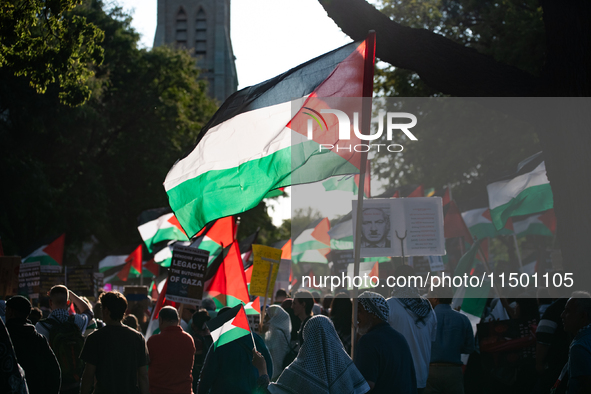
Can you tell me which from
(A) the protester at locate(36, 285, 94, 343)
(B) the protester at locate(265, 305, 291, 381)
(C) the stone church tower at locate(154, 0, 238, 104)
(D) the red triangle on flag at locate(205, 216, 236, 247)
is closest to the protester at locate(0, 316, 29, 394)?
(A) the protester at locate(36, 285, 94, 343)

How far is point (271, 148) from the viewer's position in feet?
21.5

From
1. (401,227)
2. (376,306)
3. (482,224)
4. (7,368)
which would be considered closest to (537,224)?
(482,224)

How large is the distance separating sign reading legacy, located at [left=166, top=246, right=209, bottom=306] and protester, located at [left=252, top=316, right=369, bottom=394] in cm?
488

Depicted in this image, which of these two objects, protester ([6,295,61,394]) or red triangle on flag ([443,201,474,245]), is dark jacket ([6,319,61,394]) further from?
red triangle on flag ([443,201,474,245])

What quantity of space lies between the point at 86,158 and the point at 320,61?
2161 cm

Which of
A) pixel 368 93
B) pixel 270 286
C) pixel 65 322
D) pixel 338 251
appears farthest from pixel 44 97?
pixel 368 93

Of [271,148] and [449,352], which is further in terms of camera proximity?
[449,352]

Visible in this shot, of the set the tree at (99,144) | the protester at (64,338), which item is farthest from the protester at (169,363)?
the tree at (99,144)

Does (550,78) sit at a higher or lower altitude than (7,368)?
higher

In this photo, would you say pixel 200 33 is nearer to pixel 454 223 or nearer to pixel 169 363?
pixel 454 223

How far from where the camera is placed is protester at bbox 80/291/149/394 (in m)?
5.49

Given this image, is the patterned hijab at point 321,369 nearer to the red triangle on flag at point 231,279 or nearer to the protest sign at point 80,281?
the red triangle on flag at point 231,279

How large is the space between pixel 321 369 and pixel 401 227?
16.6 ft

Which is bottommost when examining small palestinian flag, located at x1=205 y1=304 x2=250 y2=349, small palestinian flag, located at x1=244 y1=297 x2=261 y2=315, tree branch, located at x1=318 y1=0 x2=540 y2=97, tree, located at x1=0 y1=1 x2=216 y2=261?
small palestinian flag, located at x1=205 y1=304 x2=250 y2=349
